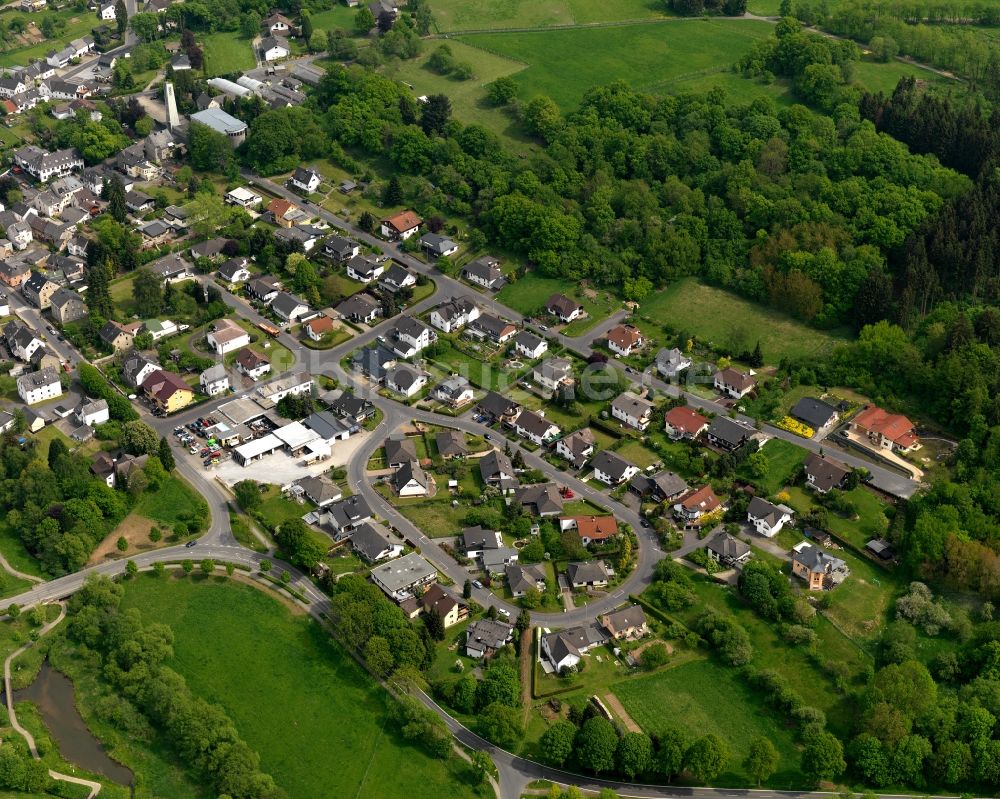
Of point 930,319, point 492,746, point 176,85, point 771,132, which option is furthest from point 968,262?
point 176,85

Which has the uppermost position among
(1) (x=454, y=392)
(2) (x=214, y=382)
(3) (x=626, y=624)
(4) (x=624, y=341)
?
(4) (x=624, y=341)

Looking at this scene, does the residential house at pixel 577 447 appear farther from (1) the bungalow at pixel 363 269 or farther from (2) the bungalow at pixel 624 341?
(1) the bungalow at pixel 363 269

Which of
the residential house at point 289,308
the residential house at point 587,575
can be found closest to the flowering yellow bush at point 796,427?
the residential house at point 587,575

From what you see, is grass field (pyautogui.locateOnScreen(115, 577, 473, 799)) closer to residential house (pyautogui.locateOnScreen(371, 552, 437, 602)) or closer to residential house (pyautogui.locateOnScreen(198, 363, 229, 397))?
residential house (pyautogui.locateOnScreen(371, 552, 437, 602))

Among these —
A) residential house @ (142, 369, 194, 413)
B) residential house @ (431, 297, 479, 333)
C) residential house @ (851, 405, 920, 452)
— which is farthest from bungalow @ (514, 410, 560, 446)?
residential house @ (142, 369, 194, 413)

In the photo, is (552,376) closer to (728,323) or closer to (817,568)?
(728,323)

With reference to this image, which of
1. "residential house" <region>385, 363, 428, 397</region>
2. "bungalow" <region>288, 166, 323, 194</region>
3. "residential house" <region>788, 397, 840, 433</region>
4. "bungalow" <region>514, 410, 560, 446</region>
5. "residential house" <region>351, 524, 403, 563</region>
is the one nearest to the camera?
"residential house" <region>351, 524, 403, 563</region>

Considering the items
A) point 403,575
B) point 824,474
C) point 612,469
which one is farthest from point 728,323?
point 403,575
